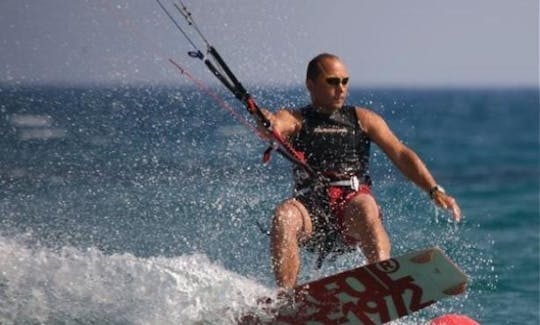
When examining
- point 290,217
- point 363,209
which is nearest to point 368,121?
point 363,209

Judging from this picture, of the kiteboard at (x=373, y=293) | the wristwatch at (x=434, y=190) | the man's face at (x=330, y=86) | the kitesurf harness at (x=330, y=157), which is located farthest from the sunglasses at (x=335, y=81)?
the kiteboard at (x=373, y=293)

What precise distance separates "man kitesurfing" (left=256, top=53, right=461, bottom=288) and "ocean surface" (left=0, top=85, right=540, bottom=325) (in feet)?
1.52

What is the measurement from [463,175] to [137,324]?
2908 centimetres

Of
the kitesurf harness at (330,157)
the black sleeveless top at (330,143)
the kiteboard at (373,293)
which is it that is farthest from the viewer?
the black sleeveless top at (330,143)

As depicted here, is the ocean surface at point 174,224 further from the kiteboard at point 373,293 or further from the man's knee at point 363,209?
the man's knee at point 363,209

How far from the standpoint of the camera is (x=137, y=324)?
23.1 ft

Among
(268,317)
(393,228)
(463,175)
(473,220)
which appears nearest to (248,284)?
(268,317)

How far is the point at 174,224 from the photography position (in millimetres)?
11781

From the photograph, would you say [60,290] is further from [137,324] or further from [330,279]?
[330,279]

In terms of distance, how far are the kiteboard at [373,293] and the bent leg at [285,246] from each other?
4.2 inches

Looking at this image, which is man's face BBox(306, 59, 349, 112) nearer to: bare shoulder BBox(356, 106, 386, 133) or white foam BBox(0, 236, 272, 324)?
bare shoulder BBox(356, 106, 386, 133)

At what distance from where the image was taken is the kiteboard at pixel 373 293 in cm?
670

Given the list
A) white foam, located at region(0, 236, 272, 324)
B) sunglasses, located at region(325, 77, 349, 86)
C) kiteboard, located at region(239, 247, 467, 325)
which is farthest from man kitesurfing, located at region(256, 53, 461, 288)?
white foam, located at region(0, 236, 272, 324)

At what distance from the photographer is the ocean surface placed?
289 inches
